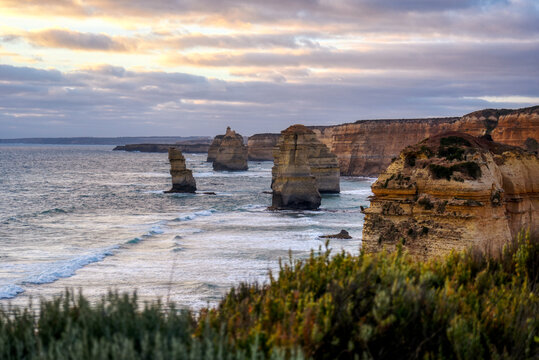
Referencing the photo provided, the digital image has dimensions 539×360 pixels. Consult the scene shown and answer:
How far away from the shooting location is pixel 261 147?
16188 centimetres

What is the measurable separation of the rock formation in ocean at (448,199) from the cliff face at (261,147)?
141826 mm

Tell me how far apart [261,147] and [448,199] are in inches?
5783

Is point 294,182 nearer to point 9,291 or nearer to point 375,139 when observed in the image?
point 9,291

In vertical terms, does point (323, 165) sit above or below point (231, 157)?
below

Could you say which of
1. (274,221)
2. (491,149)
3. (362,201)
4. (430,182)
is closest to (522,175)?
(491,149)

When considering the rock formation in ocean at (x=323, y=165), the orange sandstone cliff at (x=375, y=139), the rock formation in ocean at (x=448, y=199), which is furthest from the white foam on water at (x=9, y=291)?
the orange sandstone cliff at (x=375, y=139)

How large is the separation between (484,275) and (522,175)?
10.6m

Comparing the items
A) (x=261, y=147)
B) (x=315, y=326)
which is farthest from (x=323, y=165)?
(x=261, y=147)

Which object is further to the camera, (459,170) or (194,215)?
(194,215)

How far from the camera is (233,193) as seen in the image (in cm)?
6469

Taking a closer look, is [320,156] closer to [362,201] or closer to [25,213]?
[362,201]

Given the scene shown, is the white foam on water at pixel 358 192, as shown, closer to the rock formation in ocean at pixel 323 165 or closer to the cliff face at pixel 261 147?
the rock formation in ocean at pixel 323 165

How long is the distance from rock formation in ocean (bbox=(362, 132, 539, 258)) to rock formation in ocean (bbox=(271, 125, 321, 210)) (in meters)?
30.6

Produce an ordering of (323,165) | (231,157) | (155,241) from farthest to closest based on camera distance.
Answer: (231,157) < (323,165) < (155,241)
